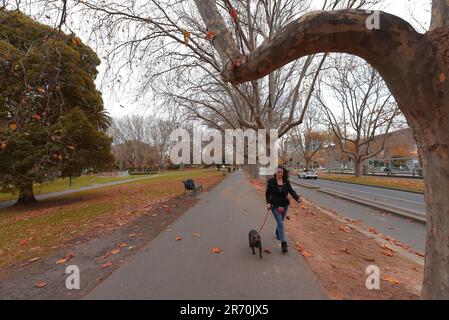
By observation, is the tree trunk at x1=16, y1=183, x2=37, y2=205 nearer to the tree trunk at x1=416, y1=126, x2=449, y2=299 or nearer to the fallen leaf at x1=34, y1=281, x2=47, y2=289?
the fallen leaf at x1=34, y1=281, x2=47, y2=289

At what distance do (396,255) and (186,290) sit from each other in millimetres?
4504

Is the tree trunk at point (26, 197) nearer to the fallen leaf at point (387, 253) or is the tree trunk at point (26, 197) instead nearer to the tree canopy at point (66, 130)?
the tree canopy at point (66, 130)

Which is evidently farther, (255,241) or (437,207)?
(255,241)

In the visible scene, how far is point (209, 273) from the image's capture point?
11.5ft

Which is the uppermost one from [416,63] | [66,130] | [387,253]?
[66,130]

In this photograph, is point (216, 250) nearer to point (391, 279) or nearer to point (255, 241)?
point (255, 241)

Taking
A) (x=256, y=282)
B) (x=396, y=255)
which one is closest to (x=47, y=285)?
(x=256, y=282)

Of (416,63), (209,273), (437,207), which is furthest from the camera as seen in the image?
(209,273)

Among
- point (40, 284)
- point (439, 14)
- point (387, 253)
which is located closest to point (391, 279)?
point (387, 253)

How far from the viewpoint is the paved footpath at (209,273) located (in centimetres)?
295

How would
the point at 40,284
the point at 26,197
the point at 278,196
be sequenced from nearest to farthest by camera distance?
the point at 40,284 < the point at 278,196 < the point at 26,197

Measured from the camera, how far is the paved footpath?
2945 mm
